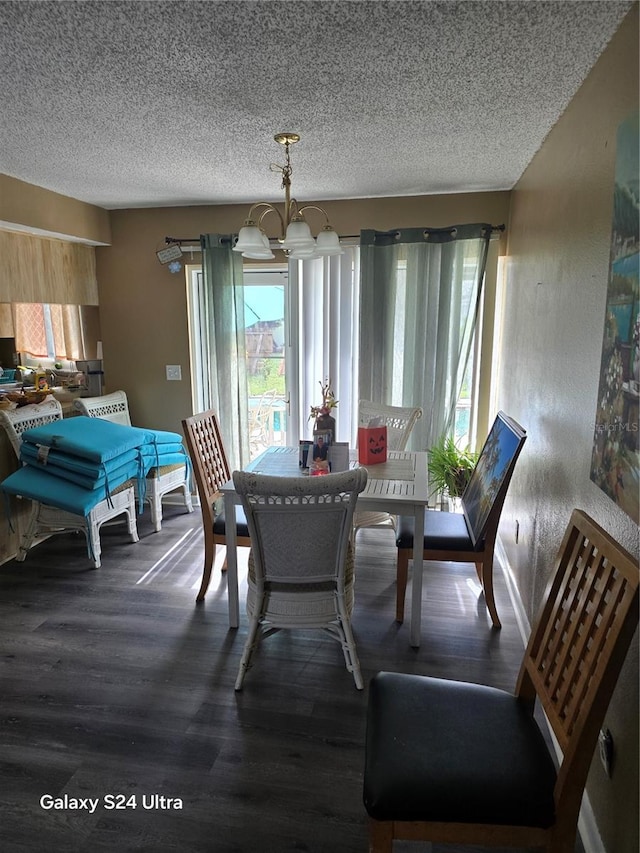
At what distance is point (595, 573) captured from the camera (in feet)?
4.44

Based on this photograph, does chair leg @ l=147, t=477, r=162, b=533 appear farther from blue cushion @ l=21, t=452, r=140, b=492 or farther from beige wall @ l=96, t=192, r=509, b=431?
beige wall @ l=96, t=192, r=509, b=431

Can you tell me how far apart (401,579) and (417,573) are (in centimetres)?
26

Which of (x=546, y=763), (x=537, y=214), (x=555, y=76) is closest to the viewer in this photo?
(x=546, y=763)

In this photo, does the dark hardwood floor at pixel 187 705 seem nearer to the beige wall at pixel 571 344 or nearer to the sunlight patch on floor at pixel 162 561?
the sunlight patch on floor at pixel 162 561

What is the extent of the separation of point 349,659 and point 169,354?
2974mm

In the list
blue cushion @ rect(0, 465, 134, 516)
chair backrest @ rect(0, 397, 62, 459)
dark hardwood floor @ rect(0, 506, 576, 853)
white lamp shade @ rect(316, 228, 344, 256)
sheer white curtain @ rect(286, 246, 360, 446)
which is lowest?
dark hardwood floor @ rect(0, 506, 576, 853)

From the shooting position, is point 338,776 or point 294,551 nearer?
point 338,776

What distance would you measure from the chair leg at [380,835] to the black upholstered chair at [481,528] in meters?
1.39

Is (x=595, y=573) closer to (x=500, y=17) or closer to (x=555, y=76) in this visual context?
(x=500, y=17)

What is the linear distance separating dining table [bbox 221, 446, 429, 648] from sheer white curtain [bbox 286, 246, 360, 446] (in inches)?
44.7

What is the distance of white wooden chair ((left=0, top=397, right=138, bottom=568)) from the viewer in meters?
3.29

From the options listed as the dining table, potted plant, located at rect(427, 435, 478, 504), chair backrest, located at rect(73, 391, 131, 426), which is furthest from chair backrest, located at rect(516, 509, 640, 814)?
chair backrest, located at rect(73, 391, 131, 426)

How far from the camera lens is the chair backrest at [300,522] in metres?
1.89

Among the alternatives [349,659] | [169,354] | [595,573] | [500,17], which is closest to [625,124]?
[500,17]
